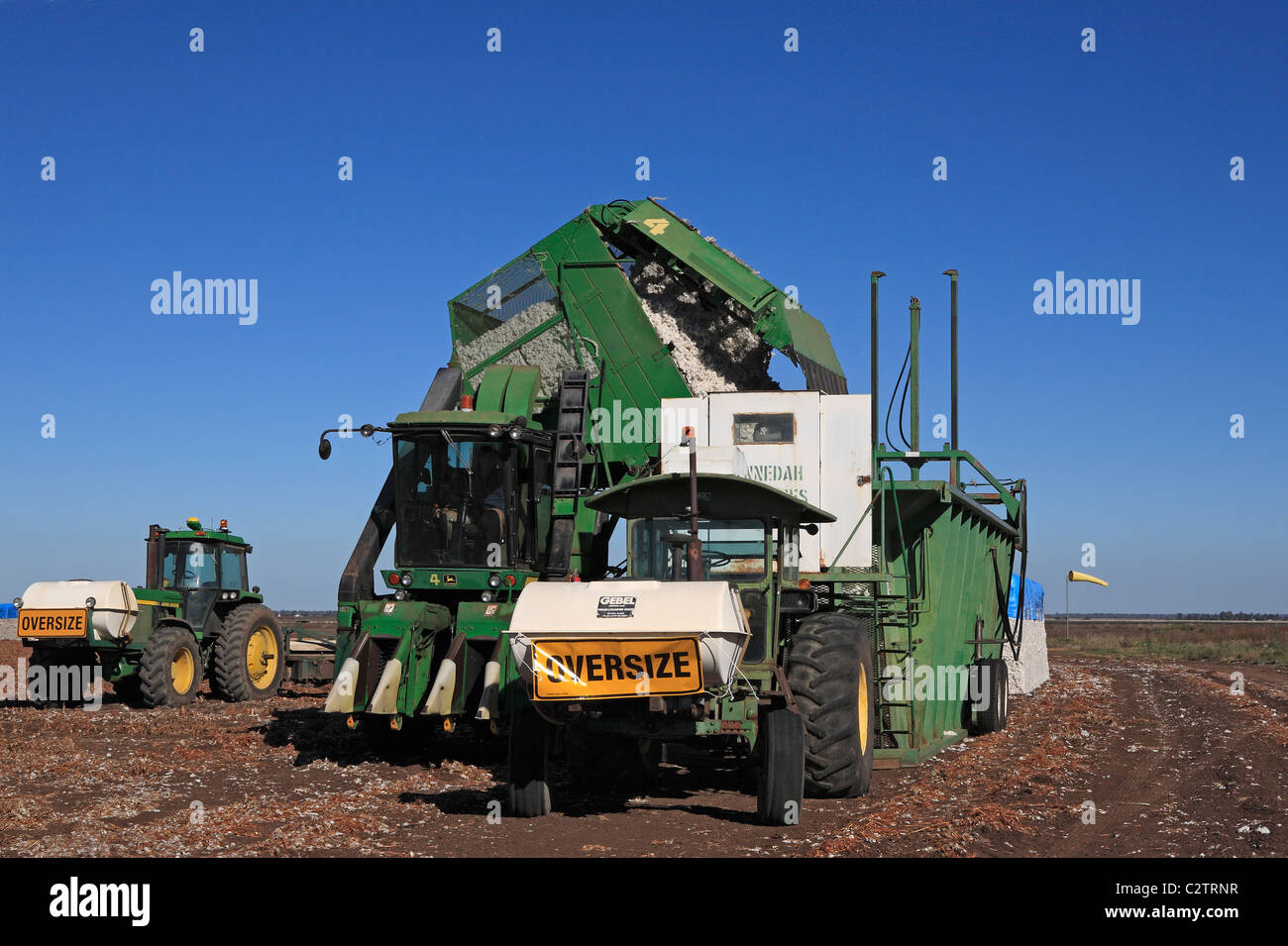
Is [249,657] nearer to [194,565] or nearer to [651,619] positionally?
[194,565]

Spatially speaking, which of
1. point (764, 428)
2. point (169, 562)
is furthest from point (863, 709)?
point (169, 562)

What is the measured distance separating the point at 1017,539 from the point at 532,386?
8180mm

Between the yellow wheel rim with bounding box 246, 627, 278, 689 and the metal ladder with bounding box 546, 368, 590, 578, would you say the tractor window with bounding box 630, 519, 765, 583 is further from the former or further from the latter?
the yellow wheel rim with bounding box 246, 627, 278, 689

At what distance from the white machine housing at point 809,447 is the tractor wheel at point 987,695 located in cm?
449

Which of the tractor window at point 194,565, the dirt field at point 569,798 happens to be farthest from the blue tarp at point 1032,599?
the tractor window at point 194,565

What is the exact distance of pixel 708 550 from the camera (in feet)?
32.7

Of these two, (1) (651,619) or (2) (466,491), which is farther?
(2) (466,491)

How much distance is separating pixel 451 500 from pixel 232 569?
9.27 meters

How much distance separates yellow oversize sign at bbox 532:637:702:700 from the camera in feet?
27.3

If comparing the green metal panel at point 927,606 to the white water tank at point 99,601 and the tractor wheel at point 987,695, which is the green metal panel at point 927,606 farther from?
the white water tank at point 99,601

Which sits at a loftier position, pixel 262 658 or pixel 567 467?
pixel 567 467

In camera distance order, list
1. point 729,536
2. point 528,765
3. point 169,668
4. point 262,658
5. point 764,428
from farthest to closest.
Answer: point 262,658
point 169,668
point 764,428
point 729,536
point 528,765

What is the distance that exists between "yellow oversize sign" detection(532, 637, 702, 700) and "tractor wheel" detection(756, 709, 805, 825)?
36.5 inches

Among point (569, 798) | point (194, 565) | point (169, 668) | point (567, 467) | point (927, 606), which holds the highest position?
point (567, 467)
